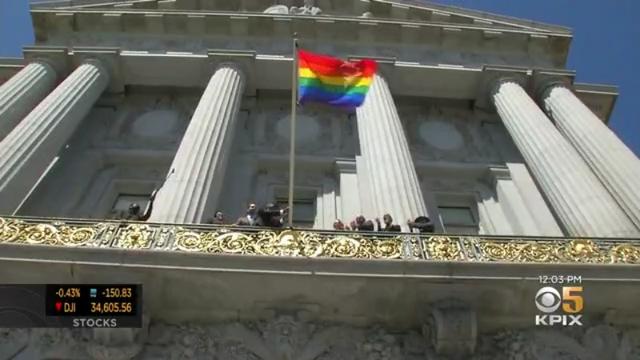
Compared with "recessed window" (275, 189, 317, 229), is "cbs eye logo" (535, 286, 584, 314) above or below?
below

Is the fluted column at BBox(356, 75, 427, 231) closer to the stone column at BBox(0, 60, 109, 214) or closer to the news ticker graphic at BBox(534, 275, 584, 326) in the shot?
the news ticker graphic at BBox(534, 275, 584, 326)

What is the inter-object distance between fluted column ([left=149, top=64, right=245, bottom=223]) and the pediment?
702 centimetres

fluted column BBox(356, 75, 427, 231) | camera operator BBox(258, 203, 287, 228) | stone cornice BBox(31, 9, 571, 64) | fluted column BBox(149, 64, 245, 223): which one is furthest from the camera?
stone cornice BBox(31, 9, 571, 64)

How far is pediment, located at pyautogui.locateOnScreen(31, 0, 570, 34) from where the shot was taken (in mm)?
28734

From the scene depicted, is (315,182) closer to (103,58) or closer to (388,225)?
(388,225)

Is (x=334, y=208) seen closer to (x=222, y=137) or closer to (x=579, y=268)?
(x=222, y=137)

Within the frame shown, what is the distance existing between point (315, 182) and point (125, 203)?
232 inches

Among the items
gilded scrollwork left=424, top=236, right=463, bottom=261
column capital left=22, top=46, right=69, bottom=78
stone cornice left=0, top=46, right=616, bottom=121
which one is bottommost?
gilded scrollwork left=424, top=236, right=463, bottom=261

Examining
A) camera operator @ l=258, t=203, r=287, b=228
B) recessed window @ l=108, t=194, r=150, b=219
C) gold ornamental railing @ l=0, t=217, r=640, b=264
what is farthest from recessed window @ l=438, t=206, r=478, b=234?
recessed window @ l=108, t=194, r=150, b=219

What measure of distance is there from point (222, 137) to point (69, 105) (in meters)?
5.25

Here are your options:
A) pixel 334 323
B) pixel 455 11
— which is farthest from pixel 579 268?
pixel 455 11

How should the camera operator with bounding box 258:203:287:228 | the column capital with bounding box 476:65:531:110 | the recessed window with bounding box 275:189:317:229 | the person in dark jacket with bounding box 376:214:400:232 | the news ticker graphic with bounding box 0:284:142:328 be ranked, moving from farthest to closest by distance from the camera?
the column capital with bounding box 476:65:531:110 → the recessed window with bounding box 275:189:317:229 → the camera operator with bounding box 258:203:287:228 → the person in dark jacket with bounding box 376:214:400:232 → the news ticker graphic with bounding box 0:284:142:328

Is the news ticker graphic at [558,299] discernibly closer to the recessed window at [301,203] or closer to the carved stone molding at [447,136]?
the recessed window at [301,203]

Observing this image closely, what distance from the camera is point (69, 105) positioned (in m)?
21.8
